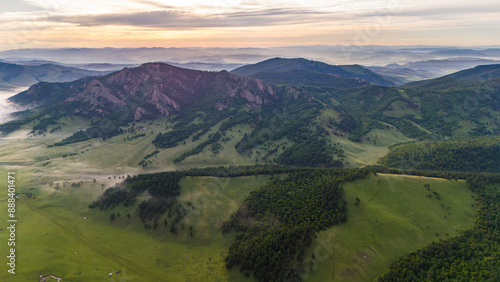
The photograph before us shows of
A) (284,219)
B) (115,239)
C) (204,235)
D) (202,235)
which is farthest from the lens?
(204,235)

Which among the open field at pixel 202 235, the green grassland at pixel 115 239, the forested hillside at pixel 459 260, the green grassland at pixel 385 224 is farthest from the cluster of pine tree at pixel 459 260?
the green grassland at pixel 115 239

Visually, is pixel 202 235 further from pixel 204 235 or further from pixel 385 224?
pixel 385 224

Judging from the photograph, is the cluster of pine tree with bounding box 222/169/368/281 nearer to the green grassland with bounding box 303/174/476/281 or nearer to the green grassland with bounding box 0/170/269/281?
the green grassland with bounding box 303/174/476/281

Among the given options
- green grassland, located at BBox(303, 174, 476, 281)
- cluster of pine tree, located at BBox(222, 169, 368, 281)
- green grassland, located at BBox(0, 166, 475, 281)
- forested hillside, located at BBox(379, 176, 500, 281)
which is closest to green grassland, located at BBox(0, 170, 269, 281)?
green grassland, located at BBox(0, 166, 475, 281)

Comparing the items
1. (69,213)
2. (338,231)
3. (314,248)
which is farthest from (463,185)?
(69,213)

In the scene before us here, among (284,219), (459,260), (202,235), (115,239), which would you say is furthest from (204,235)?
(459,260)

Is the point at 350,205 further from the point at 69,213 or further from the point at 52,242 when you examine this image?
the point at 69,213
